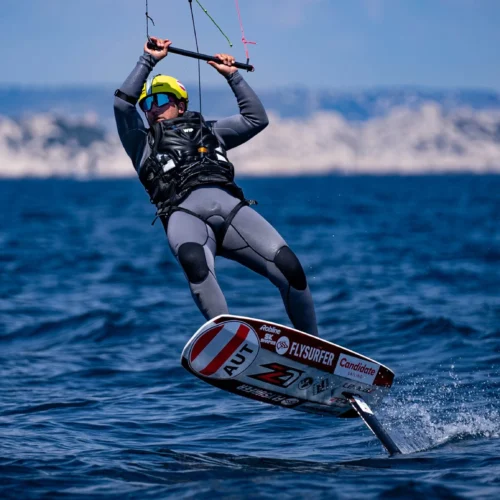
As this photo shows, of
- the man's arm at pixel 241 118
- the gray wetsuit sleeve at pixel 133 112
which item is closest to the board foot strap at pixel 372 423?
the man's arm at pixel 241 118

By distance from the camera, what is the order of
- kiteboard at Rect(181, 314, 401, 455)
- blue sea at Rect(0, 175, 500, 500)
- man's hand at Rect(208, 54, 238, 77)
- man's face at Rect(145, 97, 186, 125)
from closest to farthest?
1. blue sea at Rect(0, 175, 500, 500)
2. kiteboard at Rect(181, 314, 401, 455)
3. man's hand at Rect(208, 54, 238, 77)
4. man's face at Rect(145, 97, 186, 125)

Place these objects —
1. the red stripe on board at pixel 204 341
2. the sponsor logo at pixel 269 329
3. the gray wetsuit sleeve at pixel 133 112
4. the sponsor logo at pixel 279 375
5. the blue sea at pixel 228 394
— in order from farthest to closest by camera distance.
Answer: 1. the gray wetsuit sleeve at pixel 133 112
2. the sponsor logo at pixel 279 375
3. the sponsor logo at pixel 269 329
4. the red stripe on board at pixel 204 341
5. the blue sea at pixel 228 394

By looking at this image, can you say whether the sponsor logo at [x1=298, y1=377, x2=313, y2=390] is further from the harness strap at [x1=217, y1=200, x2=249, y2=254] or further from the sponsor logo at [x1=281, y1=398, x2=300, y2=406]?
the harness strap at [x1=217, y1=200, x2=249, y2=254]

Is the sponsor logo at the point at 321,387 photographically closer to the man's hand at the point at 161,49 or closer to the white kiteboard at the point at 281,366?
the white kiteboard at the point at 281,366

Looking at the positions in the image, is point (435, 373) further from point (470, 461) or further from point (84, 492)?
point (84, 492)

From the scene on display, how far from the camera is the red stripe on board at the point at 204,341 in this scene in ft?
24.3

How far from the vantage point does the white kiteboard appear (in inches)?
296

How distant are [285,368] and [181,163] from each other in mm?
2148

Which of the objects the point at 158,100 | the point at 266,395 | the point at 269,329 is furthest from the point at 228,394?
the point at 158,100

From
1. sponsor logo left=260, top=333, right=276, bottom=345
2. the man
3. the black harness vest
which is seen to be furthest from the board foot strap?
the black harness vest

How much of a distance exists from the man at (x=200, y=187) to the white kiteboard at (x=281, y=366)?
0.95ft

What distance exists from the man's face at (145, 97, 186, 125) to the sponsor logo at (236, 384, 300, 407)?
2.71m

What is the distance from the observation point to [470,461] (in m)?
7.59

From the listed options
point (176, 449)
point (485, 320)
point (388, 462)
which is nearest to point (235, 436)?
point (176, 449)
